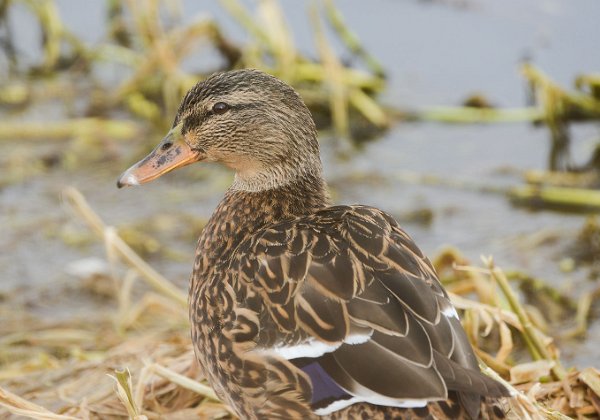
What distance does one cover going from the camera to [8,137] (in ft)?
24.9

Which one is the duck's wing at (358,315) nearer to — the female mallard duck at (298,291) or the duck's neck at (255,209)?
the female mallard duck at (298,291)

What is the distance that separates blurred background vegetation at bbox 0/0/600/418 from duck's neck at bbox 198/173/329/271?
49cm

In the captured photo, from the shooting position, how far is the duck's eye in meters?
3.96

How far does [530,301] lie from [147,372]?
223 cm

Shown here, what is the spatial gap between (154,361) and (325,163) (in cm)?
306

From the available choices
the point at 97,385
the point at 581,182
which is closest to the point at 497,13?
the point at 581,182

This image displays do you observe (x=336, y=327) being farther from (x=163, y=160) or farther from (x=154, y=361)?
(x=154, y=361)

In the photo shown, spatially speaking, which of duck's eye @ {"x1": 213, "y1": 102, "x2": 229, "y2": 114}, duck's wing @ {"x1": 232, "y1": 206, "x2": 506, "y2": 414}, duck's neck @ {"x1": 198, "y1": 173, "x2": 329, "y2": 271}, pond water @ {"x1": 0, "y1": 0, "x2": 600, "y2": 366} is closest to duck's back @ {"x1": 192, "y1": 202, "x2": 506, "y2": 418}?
duck's wing @ {"x1": 232, "y1": 206, "x2": 506, "y2": 414}

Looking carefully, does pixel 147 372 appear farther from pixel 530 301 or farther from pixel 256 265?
pixel 530 301

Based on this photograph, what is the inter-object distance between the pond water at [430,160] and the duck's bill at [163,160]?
2036 millimetres

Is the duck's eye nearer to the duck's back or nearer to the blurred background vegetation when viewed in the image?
the duck's back

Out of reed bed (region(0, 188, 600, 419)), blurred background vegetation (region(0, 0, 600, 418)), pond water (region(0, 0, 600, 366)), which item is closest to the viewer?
reed bed (region(0, 188, 600, 419))

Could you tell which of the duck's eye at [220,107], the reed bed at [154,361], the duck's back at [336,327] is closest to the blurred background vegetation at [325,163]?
the reed bed at [154,361]

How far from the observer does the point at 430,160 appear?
7363 mm
